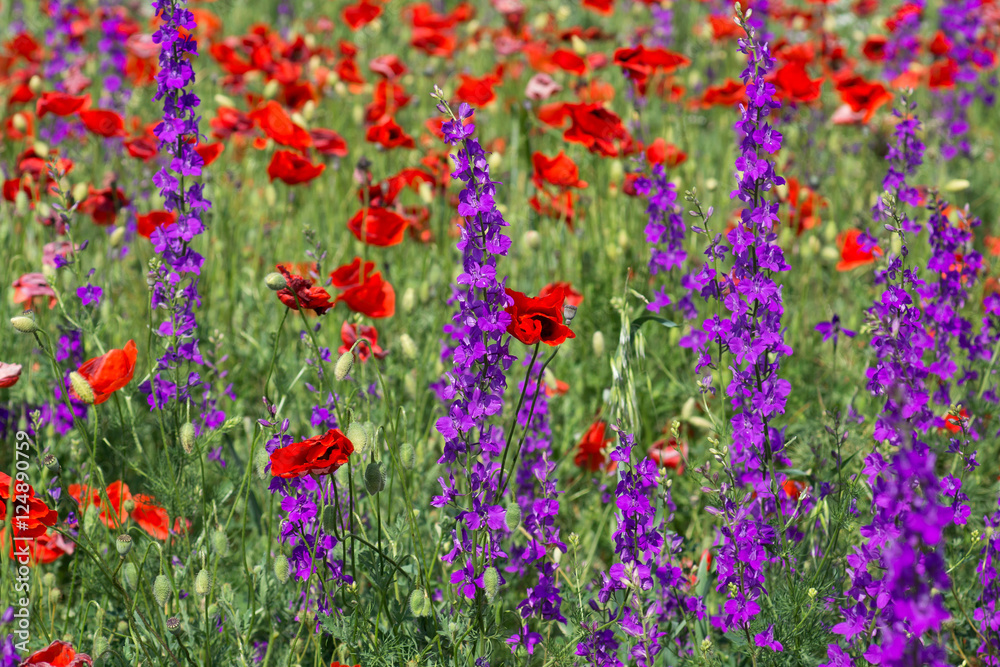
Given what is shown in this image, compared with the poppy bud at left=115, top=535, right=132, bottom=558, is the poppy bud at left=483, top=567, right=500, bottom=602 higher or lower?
lower

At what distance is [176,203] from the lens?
6.66 ft

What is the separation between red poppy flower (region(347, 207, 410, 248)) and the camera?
8.67 ft

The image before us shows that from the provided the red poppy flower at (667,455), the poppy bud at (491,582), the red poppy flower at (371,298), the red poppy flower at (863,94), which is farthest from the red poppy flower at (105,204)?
the red poppy flower at (863,94)

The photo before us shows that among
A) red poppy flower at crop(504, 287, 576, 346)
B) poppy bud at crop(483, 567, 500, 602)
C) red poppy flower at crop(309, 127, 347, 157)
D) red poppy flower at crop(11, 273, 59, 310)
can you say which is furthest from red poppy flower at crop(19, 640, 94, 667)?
red poppy flower at crop(309, 127, 347, 157)

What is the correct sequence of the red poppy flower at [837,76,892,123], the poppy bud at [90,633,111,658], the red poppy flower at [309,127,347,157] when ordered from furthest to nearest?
the red poppy flower at [837,76,892,123]
the red poppy flower at [309,127,347,157]
the poppy bud at [90,633,111,658]

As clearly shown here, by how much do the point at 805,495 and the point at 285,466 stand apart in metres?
0.96

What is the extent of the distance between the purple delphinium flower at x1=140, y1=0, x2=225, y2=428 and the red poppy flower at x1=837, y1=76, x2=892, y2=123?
256cm

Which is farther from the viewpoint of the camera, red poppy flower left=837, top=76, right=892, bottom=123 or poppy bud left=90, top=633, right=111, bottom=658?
red poppy flower left=837, top=76, right=892, bottom=123

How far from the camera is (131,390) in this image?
6.82 feet

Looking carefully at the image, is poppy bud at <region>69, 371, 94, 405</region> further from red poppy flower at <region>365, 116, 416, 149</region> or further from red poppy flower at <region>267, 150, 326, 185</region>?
red poppy flower at <region>365, 116, 416, 149</region>

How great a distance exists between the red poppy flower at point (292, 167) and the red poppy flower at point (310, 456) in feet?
4.89

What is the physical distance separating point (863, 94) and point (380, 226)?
206cm

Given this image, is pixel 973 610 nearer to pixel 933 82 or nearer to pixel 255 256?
pixel 255 256

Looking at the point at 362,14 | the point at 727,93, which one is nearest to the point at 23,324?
the point at 727,93
